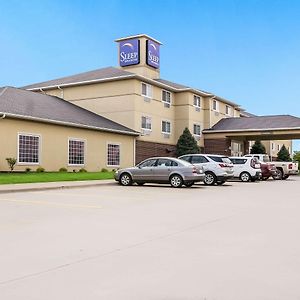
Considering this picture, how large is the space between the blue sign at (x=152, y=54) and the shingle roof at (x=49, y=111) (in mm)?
10799

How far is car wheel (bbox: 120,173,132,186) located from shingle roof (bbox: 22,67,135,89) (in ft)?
58.4

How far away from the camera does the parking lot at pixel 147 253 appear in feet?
Result: 15.4

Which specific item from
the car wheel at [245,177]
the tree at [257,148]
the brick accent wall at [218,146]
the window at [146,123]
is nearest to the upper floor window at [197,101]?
→ the brick accent wall at [218,146]

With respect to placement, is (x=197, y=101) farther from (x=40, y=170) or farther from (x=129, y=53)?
(x=40, y=170)

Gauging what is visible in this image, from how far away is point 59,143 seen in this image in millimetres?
29266

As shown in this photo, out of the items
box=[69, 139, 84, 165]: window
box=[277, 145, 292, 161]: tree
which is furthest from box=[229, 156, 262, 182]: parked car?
box=[277, 145, 292, 161]: tree

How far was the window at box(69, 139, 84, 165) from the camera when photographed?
3039 centimetres

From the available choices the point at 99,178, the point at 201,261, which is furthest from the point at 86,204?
the point at 99,178

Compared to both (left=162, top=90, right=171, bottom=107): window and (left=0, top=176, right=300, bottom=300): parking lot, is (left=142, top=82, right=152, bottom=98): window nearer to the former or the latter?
(left=162, top=90, right=171, bottom=107): window

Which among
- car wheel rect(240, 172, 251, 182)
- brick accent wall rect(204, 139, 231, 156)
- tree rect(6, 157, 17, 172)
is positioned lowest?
car wheel rect(240, 172, 251, 182)

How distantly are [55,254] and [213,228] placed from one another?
3.64m

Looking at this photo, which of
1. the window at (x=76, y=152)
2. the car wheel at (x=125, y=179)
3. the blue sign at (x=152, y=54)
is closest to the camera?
the car wheel at (x=125, y=179)

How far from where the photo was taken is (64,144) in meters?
29.7

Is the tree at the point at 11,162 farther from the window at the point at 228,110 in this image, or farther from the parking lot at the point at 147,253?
the window at the point at 228,110
